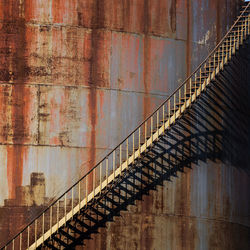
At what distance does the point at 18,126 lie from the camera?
2191 cm

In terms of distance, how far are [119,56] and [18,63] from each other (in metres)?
2.96

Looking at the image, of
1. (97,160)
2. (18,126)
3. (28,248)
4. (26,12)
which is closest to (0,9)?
(26,12)

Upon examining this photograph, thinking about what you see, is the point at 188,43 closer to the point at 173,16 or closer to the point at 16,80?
the point at 173,16

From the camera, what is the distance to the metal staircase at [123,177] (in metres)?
21.4

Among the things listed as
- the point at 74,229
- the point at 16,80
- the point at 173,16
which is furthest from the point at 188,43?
the point at 74,229

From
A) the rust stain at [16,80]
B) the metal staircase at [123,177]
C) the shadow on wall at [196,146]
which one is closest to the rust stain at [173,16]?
the metal staircase at [123,177]

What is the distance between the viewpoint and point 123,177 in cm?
2219

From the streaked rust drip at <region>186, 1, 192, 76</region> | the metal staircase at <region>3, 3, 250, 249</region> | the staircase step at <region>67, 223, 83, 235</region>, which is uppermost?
the streaked rust drip at <region>186, 1, 192, 76</region>

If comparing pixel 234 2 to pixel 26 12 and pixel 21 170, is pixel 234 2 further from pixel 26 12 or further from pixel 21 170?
pixel 21 170

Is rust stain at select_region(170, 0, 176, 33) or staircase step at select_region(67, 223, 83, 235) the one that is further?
rust stain at select_region(170, 0, 176, 33)

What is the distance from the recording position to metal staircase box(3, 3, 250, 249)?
70.1 feet

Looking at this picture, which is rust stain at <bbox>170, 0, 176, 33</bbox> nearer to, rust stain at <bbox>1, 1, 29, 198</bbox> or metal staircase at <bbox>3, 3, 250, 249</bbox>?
metal staircase at <bbox>3, 3, 250, 249</bbox>

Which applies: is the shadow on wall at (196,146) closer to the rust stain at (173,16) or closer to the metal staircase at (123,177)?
the metal staircase at (123,177)

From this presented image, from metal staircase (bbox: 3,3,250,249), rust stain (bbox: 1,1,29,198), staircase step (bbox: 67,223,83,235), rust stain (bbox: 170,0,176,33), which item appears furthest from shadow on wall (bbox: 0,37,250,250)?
rust stain (bbox: 170,0,176,33)
